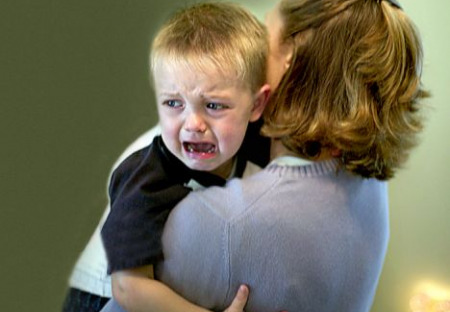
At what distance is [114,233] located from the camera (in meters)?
0.59

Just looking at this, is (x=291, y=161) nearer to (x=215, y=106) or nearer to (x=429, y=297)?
(x=215, y=106)

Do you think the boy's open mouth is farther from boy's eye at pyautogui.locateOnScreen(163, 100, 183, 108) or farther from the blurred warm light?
the blurred warm light

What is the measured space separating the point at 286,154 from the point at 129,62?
1.06 feet

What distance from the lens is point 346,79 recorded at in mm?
663

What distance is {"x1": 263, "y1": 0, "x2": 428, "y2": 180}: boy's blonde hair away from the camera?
0.66m

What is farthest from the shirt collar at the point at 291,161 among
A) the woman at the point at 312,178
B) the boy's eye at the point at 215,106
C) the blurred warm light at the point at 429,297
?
the blurred warm light at the point at 429,297

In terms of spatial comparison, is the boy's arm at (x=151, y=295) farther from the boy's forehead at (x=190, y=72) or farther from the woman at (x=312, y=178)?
the boy's forehead at (x=190, y=72)

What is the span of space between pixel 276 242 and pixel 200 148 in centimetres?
14

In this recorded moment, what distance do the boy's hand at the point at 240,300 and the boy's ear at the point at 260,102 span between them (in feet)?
0.68

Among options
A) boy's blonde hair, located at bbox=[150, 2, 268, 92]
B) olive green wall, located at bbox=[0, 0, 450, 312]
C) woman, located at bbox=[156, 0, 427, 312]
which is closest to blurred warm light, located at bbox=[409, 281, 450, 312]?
woman, located at bbox=[156, 0, 427, 312]

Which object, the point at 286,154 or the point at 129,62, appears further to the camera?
the point at 286,154

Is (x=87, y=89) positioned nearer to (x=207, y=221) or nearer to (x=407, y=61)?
(x=207, y=221)

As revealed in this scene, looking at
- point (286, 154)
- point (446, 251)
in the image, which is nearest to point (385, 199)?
point (286, 154)

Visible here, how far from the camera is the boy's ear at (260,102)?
26.5 inches
